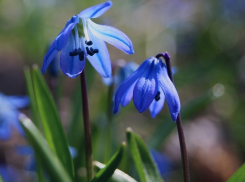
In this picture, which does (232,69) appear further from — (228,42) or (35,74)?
(35,74)

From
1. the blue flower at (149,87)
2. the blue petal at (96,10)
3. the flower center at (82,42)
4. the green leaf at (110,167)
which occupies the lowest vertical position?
the green leaf at (110,167)

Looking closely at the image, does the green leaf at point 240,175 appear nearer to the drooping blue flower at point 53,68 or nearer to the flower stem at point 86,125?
the flower stem at point 86,125

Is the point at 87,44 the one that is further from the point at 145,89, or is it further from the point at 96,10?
the point at 145,89

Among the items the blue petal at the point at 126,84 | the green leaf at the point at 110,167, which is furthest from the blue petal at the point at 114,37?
the green leaf at the point at 110,167

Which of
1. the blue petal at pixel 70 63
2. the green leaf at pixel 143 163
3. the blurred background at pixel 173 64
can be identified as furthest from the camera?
the blurred background at pixel 173 64

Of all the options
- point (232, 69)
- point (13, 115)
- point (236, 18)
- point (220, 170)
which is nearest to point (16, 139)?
point (13, 115)

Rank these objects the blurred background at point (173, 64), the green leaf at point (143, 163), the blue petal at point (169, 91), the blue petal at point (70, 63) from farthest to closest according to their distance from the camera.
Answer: the blurred background at point (173, 64) → the green leaf at point (143, 163) → the blue petal at point (70, 63) → the blue petal at point (169, 91)

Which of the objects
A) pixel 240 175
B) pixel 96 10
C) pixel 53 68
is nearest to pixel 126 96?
pixel 96 10

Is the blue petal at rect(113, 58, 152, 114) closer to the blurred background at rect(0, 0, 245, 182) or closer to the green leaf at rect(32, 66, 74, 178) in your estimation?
the green leaf at rect(32, 66, 74, 178)

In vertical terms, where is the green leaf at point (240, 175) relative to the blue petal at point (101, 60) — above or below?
below
